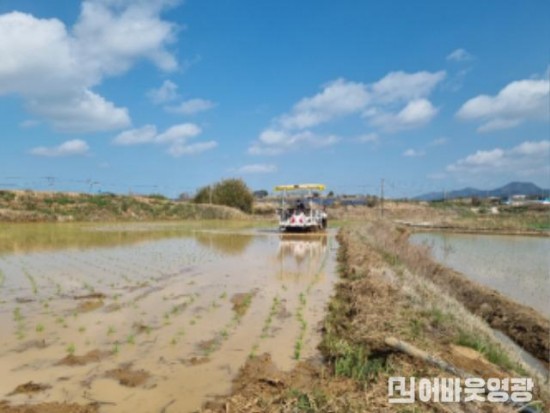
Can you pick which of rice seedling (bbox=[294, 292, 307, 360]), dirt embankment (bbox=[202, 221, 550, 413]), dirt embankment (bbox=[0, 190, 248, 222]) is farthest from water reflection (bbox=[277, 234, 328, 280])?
dirt embankment (bbox=[0, 190, 248, 222])

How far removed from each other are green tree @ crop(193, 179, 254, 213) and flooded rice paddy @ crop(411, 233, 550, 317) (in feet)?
107

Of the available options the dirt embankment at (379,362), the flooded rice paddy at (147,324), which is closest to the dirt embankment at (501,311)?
the dirt embankment at (379,362)

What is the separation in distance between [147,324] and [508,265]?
15.8 meters

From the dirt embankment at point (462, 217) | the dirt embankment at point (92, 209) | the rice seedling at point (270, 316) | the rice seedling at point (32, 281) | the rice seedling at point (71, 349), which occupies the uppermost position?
the dirt embankment at point (92, 209)

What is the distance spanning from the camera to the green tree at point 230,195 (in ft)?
191

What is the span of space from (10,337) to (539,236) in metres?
34.7

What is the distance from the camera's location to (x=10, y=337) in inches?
262

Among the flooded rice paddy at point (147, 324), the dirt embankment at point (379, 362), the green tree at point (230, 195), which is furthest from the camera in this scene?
the green tree at point (230, 195)

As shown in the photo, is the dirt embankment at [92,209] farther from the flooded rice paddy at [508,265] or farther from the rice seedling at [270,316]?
the rice seedling at [270,316]

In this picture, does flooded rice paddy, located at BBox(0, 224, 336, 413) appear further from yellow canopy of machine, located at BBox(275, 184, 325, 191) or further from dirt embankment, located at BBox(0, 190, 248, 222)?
dirt embankment, located at BBox(0, 190, 248, 222)

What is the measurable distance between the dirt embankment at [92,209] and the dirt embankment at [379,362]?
33.3 m

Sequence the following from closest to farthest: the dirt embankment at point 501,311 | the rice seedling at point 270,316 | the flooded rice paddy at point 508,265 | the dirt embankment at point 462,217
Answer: the rice seedling at point 270,316, the dirt embankment at point 501,311, the flooded rice paddy at point 508,265, the dirt embankment at point 462,217

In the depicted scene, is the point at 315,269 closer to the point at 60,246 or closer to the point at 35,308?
the point at 35,308

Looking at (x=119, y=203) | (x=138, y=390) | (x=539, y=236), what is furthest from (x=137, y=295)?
(x=119, y=203)
